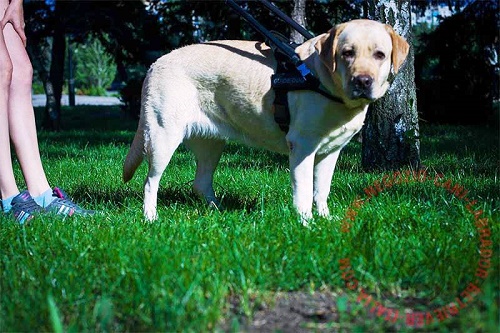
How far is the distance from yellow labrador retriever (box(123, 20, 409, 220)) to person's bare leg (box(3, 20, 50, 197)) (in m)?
0.66

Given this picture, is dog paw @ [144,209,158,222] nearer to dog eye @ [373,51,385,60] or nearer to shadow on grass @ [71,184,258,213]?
shadow on grass @ [71,184,258,213]

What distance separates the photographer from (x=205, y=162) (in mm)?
5457

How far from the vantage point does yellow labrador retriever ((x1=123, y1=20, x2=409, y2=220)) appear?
410 centimetres

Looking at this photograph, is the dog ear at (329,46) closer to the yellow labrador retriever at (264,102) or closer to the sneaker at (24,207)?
the yellow labrador retriever at (264,102)

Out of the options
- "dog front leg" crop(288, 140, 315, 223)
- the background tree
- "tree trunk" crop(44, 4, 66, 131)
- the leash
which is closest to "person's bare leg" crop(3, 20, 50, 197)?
the leash

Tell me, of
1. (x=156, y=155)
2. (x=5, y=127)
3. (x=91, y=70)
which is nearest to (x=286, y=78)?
(x=156, y=155)

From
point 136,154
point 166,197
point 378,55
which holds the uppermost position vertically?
point 378,55

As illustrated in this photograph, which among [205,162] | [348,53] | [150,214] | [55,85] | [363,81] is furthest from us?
[55,85]

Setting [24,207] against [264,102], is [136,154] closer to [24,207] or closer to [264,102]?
[24,207]

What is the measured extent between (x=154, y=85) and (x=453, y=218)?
2241 mm

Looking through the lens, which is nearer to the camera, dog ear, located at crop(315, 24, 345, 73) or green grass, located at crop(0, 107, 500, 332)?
green grass, located at crop(0, 107, 500, 332)

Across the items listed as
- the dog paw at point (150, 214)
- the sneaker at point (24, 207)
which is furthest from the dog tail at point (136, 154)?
the sneaker at point (24, 207)

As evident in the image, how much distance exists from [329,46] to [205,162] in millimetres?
1693

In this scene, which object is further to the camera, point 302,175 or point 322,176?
point 322,176
